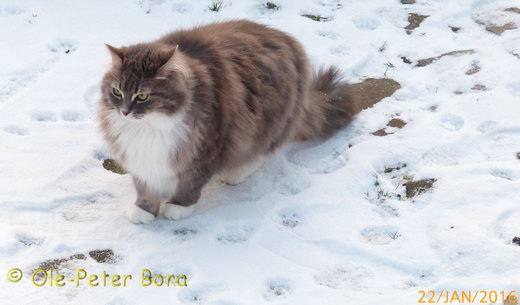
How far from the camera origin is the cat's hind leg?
3551 mm

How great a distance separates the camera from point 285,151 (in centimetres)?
393

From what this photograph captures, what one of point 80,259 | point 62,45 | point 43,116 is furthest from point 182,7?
point 80,259

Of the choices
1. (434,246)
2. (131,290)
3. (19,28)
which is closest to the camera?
(131,290)

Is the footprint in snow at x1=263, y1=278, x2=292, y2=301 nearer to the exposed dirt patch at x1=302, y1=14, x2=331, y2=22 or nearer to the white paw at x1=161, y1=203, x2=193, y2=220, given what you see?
the white paw at x1=161, y1=203, x2=193, y2=220

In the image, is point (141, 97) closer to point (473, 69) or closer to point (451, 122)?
point (451, 122)

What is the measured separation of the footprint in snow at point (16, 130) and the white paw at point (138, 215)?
94 centimetres

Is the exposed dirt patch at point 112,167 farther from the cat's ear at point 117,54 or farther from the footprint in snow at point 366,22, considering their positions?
the footprint in snow at point 366,22

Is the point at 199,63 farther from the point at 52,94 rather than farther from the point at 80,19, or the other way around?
the point at 80,19

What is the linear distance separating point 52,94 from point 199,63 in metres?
1.38

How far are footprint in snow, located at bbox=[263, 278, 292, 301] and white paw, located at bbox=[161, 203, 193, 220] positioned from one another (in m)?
0.64

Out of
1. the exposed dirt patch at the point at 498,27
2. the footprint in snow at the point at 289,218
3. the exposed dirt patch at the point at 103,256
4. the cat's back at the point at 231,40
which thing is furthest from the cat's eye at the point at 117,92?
the exposed dirt patch at the point at 498,27

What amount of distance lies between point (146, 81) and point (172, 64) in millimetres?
137

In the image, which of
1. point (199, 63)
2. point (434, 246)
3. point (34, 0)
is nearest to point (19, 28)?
point (34, 0)

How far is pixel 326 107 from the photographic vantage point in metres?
3.96
